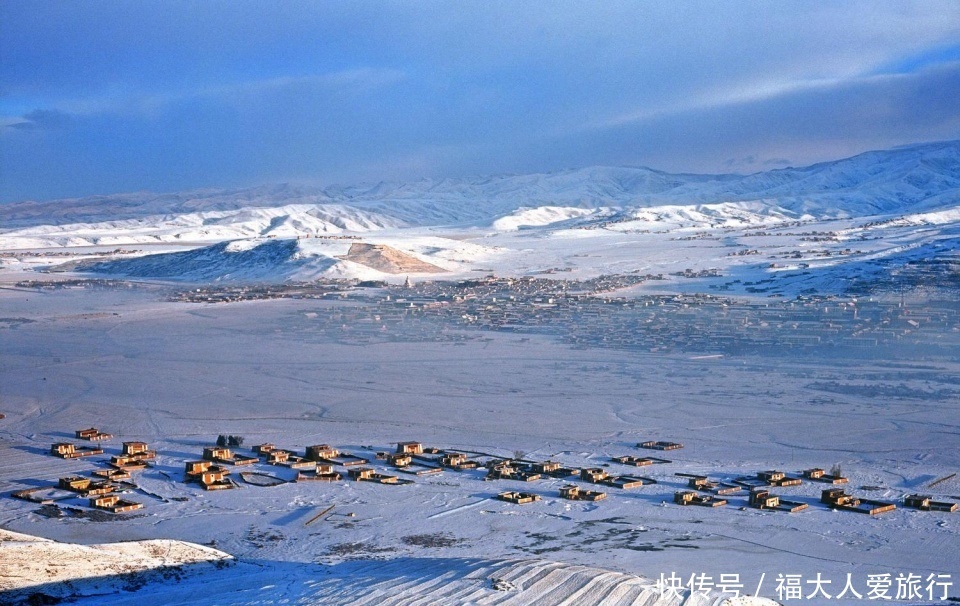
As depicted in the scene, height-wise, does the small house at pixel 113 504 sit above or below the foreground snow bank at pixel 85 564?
below

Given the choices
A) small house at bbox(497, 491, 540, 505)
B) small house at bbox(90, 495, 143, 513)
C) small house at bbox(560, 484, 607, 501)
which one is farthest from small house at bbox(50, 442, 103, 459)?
small house at bbox(560, 484, 607, 501)

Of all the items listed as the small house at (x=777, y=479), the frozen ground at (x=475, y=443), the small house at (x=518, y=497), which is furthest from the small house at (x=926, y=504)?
the small house at (x=518, y=497)

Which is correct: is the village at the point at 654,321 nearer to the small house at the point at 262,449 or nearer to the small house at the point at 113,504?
the small house at the point at 262,449

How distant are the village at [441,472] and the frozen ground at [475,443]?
0.61ft

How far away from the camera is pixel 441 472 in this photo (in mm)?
15273

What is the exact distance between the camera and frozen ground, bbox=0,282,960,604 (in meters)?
11.1

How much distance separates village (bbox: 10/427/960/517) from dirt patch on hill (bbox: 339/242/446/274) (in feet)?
131

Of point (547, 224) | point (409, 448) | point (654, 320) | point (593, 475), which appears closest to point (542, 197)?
point (547, 224)

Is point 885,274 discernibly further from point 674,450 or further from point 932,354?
point 674,450

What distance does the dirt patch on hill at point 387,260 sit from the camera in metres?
57.2

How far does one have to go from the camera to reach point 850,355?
2622 centimetres

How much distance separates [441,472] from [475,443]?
2090mm

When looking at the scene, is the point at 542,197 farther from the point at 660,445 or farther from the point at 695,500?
the point at 695,500

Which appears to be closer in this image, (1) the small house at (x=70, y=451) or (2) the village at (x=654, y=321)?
(1) the small house at (x=70, y=451)
